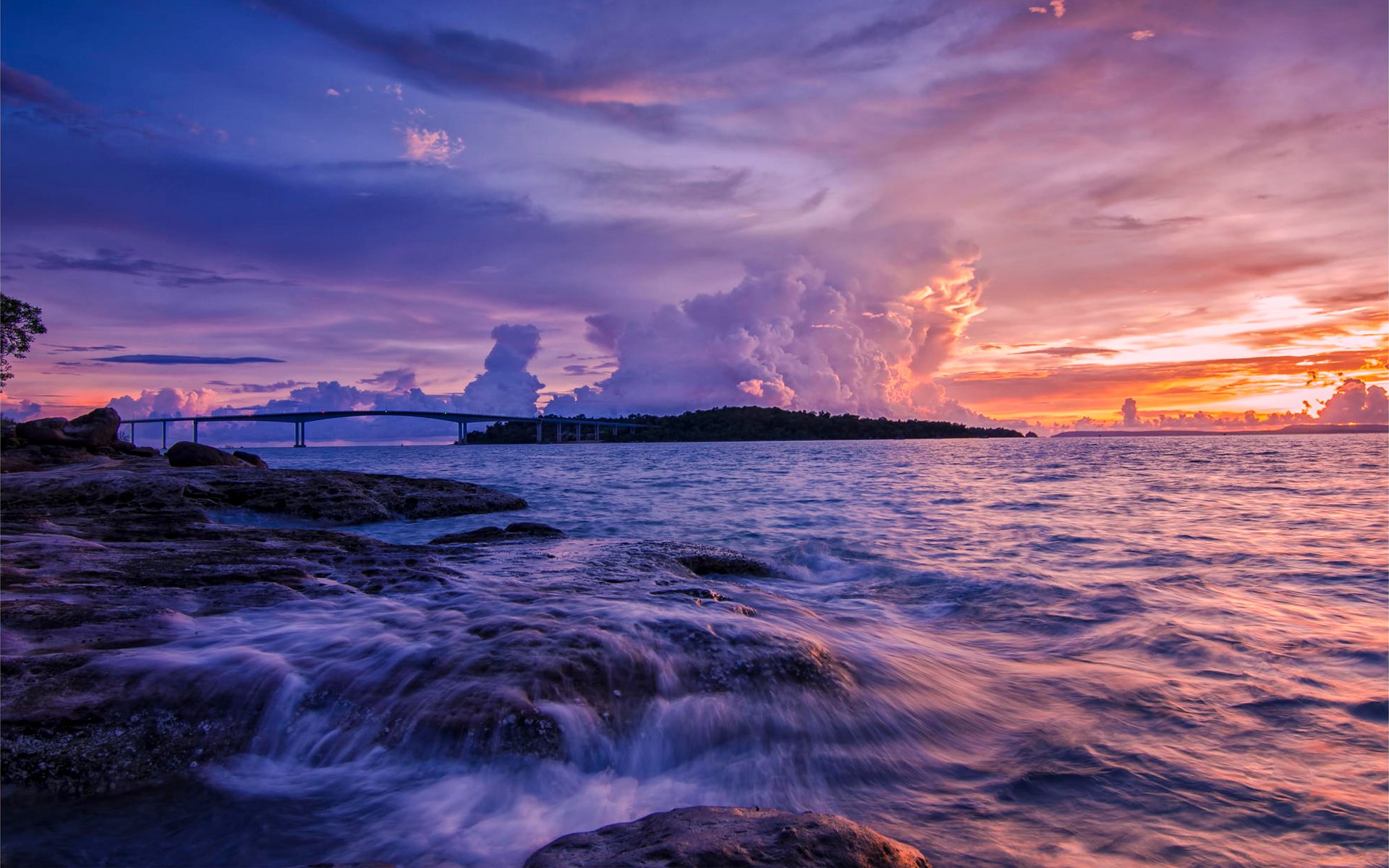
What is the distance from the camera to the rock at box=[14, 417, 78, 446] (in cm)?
2331

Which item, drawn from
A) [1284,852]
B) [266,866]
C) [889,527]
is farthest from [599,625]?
[889,527]

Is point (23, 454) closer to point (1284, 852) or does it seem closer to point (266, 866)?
point (266, 866)

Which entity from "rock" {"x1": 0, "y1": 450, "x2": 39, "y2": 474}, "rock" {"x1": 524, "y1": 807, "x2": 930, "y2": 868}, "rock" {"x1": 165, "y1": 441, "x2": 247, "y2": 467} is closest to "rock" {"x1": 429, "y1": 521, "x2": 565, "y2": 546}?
"rock" {"x1": 524, "y1": 807, "x2": 930, "y2": 868}

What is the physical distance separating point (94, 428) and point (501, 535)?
2389 centimetres

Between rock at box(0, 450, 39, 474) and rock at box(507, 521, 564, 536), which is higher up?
rock at box(0, 450, 39, 474)

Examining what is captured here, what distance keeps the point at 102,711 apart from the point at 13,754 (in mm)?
399

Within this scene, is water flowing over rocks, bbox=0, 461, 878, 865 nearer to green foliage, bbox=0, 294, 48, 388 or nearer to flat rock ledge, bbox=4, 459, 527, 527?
flat rock ledge, bbox=4, 459, 527, 527

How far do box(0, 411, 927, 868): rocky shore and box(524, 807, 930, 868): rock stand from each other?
1cm

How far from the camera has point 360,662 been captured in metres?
5.10

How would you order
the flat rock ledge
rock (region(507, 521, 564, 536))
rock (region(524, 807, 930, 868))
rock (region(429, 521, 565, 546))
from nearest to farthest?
rock (region(524, 807, 930, 868)) < the flat rock ledge < rock (region(429, 521, 565, 546)) < rock (region(507, 521, 564, 536))

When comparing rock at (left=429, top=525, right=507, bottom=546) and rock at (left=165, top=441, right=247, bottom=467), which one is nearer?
rock at (left=429, top=525, right=507, bottom=546)

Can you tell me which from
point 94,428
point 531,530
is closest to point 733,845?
point 531,530

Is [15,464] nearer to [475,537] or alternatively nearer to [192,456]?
[192,456]

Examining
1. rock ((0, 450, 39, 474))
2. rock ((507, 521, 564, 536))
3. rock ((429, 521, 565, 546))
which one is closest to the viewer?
rock ((429, 521, 565, 546))
